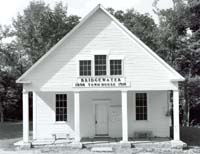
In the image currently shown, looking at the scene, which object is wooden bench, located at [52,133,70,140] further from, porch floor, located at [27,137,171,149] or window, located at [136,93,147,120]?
window, located at [136,93,147,120]

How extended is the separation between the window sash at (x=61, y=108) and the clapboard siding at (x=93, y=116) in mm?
250

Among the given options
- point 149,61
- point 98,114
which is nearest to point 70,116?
point 98,114

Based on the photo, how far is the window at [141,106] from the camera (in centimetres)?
1908

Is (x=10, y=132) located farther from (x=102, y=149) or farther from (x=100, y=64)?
(x=102, y=149)

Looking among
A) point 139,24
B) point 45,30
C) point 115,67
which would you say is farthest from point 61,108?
point 139,24

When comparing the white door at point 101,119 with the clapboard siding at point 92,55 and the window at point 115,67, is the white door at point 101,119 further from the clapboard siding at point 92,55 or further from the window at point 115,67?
the clapboard siding at point 92,55

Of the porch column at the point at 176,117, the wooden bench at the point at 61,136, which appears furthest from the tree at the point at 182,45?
the wooden bench at the point at 61,136

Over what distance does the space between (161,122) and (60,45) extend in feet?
24.6

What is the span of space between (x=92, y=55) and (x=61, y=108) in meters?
4.06

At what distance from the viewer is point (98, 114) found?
63.2ft

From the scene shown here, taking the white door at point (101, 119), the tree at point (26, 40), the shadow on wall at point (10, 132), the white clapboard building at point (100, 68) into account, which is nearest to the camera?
the white clapboard building at point (100, 68)

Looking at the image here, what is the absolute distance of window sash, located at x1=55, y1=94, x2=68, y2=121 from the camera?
1909cm

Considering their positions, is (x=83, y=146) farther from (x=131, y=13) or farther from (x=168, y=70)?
(x=131, y=13)

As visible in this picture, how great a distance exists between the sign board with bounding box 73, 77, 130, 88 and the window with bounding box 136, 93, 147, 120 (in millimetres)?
2783
